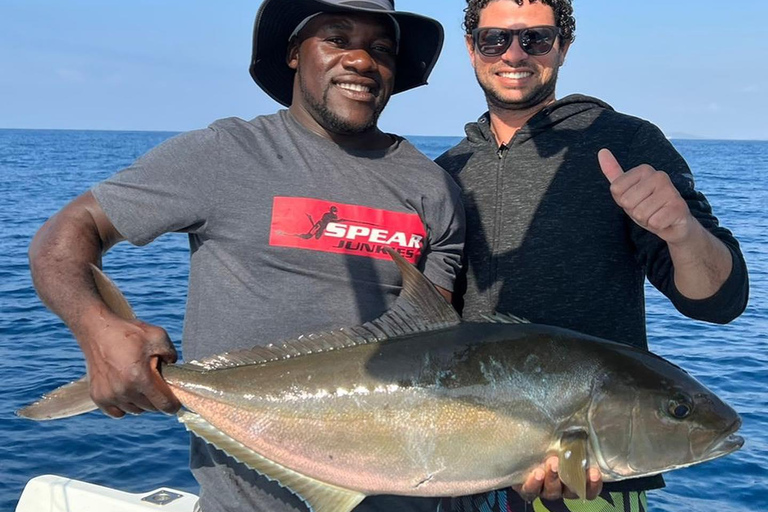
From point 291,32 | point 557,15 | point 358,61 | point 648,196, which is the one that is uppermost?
point 557,15

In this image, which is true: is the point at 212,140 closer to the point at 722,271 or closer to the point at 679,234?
the point at 679,234

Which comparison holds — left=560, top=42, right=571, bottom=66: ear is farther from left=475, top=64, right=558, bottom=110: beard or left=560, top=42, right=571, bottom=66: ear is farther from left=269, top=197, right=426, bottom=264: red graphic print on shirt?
left=269, top=197, right=426, bottom=264: red graphic print on shirt

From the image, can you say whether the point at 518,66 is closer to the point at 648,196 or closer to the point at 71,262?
the point at 648,196

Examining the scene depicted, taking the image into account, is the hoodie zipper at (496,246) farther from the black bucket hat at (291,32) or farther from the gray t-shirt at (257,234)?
the black bucket hat at (291,32)

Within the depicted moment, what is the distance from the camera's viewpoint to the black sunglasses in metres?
3.81

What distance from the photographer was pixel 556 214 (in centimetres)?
364

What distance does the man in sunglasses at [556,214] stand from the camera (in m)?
3.30

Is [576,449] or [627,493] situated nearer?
[576,449]

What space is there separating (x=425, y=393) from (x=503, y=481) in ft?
1.41

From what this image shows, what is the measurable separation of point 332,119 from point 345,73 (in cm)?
21

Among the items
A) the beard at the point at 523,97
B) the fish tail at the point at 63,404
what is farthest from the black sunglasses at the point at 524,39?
the fish tail at the point at 63,404

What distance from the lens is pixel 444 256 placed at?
138 inches

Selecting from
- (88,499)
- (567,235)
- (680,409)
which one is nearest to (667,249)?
(567,235)

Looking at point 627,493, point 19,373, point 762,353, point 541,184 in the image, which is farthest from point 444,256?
point 762,353
